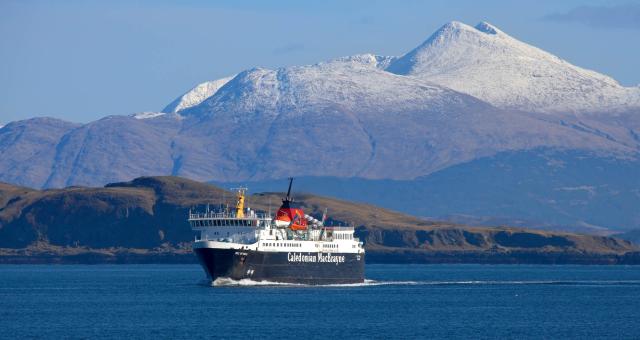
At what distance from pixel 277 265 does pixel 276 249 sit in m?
2.11

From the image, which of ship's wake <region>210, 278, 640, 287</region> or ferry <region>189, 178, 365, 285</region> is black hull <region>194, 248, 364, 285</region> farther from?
ship's wake <region>210, 278, 640, 287</region>

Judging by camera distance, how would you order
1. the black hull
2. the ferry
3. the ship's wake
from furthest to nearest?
the ship's wake
the ferry
the black hull

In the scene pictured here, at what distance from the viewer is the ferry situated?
142875 millimetres

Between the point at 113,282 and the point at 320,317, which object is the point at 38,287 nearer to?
the point at 113,282

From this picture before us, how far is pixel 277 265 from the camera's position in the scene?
477 feet

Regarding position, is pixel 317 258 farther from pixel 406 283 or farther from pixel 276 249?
pixel 406 283

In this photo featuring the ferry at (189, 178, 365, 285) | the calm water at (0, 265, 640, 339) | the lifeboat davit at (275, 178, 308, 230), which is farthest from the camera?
the lifeboat davit at (275, 178, 308, 230)

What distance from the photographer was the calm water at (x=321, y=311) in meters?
105

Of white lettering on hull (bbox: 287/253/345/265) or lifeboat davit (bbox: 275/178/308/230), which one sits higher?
lifeboat davit (bbox: 275/178/308/230)

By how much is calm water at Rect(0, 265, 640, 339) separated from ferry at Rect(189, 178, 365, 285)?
1890 millimetres

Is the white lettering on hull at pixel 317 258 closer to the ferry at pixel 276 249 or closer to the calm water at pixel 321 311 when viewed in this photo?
the ferry at pixel 276 249

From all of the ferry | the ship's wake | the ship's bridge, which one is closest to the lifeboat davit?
the ferry

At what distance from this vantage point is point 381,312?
121 metres

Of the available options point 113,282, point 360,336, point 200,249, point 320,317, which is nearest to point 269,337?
point 360,336
